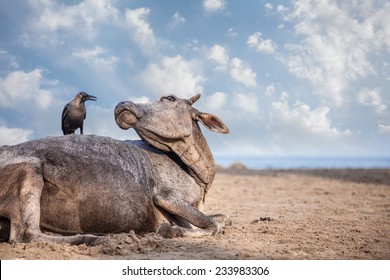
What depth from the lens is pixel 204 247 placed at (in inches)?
191

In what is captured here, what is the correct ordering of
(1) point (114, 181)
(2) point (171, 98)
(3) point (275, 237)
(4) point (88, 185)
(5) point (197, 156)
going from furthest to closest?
(5) point (197, 156) → (2) point (171, 98) → (3) point (275, 237) → (1) point (114, 181) → (4) point (88, 185)

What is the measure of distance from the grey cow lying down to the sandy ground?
25cm

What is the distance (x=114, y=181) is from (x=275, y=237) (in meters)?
1.87

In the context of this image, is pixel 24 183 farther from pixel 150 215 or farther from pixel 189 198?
pixel 189 198

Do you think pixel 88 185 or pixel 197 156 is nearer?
pixel 88 185

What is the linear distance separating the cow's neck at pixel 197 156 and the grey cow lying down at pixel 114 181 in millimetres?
12

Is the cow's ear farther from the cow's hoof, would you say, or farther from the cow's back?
the cow's hoof

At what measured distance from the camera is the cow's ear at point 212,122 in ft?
19.8

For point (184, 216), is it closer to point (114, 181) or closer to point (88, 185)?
point (114, 181)

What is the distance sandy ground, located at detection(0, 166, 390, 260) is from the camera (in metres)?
4.55

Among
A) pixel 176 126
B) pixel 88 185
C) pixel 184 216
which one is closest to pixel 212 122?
pixel 176 126

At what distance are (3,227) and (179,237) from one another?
169cm

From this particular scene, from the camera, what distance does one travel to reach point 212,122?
610 centimetres
